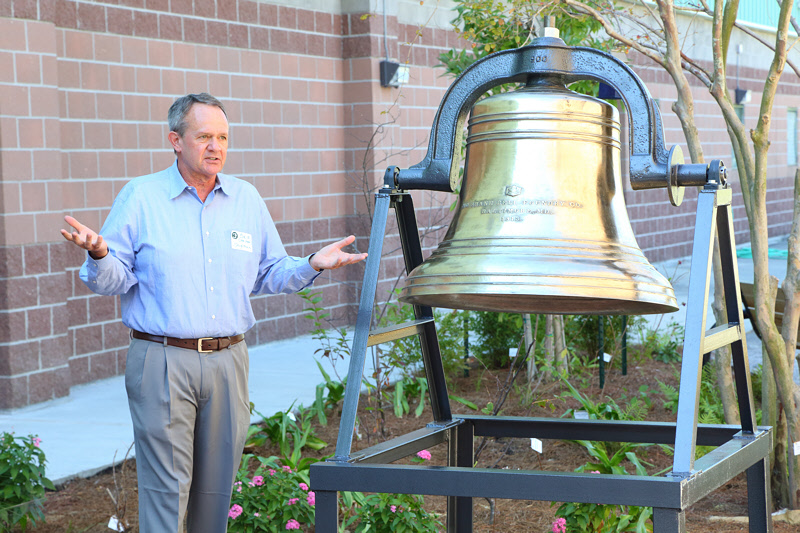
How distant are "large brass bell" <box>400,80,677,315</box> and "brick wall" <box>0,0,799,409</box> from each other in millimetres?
2800

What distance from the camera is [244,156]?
8.73 meters

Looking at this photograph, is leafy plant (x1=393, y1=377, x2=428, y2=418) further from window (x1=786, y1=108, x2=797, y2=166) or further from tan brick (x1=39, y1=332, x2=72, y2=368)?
window (x1=786, y1=108, x2=797, y2=166)

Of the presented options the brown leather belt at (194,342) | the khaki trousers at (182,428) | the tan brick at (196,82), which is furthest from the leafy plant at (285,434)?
the tan brick at (196,82)

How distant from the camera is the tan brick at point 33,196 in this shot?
6.43 metres

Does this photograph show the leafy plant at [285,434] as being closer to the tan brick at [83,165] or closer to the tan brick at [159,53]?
the tan brick at [83,165]

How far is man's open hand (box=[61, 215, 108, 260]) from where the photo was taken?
8.90 ft

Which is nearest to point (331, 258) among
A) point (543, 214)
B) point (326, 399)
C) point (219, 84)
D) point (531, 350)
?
A: point (543, 214)

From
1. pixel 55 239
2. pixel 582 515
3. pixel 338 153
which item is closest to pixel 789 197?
pixel 338 153

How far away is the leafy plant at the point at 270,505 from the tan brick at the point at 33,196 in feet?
11.1

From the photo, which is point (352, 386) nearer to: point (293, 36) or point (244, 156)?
point (244, 156)

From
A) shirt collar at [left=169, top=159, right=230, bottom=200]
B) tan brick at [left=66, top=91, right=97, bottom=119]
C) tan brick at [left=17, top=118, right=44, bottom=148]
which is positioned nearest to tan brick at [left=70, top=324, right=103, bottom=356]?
tan brick at [left=17, top=118, right=44, bottom=148]

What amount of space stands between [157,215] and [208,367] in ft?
1.72

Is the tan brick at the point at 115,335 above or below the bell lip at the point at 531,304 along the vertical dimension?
below

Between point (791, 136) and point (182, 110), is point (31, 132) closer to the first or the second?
point (182, 110)
